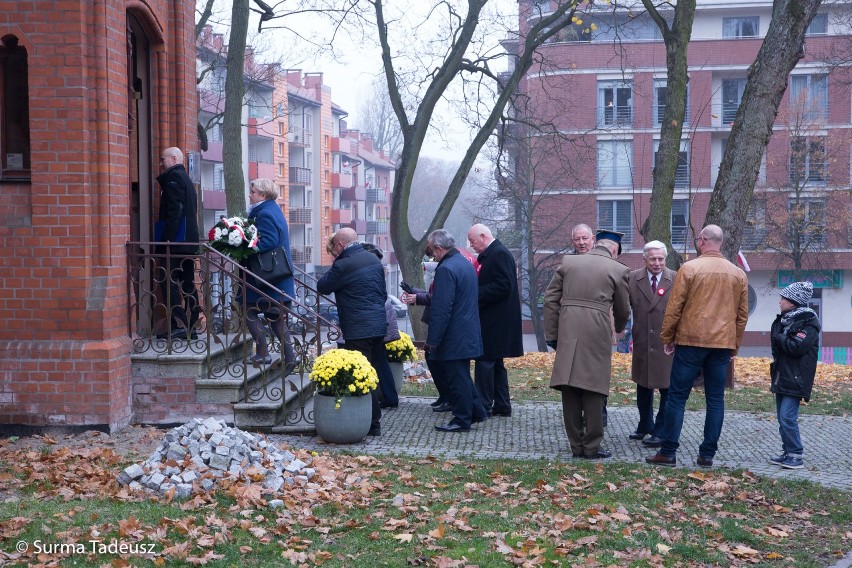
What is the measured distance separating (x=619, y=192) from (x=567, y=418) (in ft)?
122

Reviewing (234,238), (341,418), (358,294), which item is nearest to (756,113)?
(358,294)

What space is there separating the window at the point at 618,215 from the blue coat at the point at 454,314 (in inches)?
1422

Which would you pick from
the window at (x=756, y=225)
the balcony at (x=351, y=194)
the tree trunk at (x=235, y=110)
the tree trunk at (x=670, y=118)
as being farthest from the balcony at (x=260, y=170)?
the tree trunk at (x=670, y=118)

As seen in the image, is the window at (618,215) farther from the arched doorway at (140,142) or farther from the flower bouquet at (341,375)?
the flower bouquet at (341,375)

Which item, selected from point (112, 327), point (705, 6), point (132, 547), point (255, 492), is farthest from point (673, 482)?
point (705, 6)

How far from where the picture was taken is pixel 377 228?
278ft

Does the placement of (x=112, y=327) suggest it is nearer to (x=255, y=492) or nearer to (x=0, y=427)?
(x=0, y=427)

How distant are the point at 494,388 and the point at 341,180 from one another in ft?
211

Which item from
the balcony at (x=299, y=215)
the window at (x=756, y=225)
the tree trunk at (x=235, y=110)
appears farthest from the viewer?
the balcony at (x=299, y=215)

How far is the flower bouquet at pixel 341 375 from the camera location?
29.0ft

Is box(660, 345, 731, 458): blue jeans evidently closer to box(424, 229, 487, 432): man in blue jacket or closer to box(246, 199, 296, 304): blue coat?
box(424, 229, 487, 432): man in blue jacket

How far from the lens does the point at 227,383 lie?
9.44 m

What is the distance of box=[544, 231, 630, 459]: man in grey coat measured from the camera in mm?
8430

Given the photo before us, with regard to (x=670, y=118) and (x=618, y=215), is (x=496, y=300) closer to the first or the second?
(x=670, y=118)
